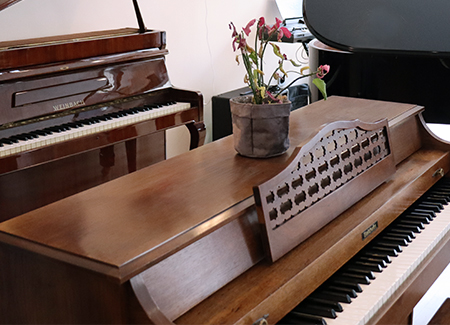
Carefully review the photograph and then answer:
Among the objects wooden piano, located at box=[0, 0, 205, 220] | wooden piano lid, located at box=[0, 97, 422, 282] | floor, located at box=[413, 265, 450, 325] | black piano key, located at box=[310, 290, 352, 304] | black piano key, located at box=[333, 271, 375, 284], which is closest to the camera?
wooden piano lid, located at box=[0, 97, 422, 282]

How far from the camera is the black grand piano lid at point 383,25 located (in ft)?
10.9

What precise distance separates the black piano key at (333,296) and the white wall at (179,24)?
276cm

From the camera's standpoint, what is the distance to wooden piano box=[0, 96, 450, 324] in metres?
1.15

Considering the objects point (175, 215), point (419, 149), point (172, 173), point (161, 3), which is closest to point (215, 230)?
point (175, 215)

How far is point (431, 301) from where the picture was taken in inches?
106

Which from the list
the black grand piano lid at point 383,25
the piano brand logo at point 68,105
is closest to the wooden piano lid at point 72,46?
the piano brand logo at point 68,105

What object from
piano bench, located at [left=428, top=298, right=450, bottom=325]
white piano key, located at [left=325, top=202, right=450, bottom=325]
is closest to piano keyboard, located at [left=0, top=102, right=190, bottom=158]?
white piano key, located at [left=325, top=202, right=450, bottom=325]

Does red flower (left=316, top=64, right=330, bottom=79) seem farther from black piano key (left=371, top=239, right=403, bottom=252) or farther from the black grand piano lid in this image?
the black grand piano lid

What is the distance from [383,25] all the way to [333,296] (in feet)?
7.96

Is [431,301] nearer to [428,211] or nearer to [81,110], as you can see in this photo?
[428,211]

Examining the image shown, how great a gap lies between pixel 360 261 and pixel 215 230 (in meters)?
0.59

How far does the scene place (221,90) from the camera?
5223 millimetres

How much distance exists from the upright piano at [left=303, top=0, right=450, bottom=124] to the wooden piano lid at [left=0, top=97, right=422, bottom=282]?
1779 millimetres

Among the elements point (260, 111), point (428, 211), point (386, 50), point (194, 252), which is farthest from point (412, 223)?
point (386, 50)
